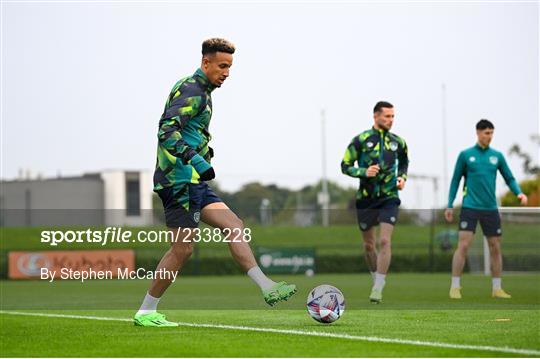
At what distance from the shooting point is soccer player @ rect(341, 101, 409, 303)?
44.2 ft

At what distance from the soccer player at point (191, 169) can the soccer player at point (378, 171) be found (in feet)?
14.9

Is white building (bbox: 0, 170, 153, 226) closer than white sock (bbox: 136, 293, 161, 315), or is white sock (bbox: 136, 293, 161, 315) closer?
white sock (bbox: 136, 293, 161, 315)

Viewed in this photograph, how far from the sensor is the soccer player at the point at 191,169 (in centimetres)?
880

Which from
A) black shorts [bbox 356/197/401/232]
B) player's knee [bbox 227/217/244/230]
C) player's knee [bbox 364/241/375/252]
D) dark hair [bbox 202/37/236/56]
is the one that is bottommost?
player's knee [bbox 364/241/375/252]

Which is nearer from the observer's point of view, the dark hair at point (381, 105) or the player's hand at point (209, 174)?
the player's hand at point (209, 174)

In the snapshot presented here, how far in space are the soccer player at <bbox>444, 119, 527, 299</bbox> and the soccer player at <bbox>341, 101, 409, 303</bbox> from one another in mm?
1169

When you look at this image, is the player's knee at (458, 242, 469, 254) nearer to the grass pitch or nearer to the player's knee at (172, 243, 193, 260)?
the grass pitch

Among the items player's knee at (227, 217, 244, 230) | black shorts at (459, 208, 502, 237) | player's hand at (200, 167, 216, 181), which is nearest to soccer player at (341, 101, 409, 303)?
black shorts at (459, 208, 502, 237)

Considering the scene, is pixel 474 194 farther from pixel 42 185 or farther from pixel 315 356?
pixel 42 185

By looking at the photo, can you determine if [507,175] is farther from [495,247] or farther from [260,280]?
[260,280]

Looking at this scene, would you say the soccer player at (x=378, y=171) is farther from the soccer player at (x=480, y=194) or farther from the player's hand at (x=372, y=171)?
the soccer player at (x=480, y=194)

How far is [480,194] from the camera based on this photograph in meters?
14.6

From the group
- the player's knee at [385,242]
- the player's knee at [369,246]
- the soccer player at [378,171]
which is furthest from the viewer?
the player's knee at [369,246]

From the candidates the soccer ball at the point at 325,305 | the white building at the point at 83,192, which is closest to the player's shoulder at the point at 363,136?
the soccer ball at the point at 325,305
